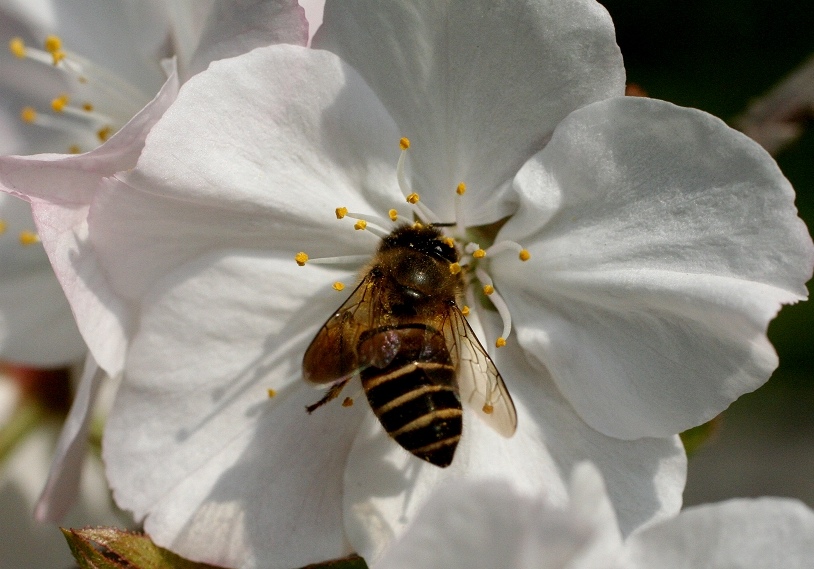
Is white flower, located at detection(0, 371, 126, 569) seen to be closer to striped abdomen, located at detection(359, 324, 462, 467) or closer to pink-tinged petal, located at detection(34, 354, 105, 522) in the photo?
pink-tinged petal, located at detection(34, 354, 105, 522)

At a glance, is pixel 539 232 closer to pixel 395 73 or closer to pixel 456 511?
pixel 395 73

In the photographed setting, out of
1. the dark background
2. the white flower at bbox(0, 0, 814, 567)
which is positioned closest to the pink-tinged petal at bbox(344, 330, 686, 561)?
the white flower at bbox(0, 0, 814, 567)

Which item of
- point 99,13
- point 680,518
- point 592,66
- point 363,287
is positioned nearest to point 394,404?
point 363,287

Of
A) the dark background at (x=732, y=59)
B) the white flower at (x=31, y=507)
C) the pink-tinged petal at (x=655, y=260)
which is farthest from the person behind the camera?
the dark background at (x=732, y=59)

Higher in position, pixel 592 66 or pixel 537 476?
pixel 592 66

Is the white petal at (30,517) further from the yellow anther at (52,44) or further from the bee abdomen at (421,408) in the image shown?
the bee abdomen at (421,408)

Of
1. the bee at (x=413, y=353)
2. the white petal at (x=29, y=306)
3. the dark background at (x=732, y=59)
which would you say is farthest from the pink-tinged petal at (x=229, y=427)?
the dark background at (x=732, y=59)

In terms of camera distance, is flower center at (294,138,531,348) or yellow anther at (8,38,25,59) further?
yellow anther at (8,38,25,59)

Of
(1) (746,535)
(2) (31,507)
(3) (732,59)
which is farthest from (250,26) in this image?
(3) (732,59)
